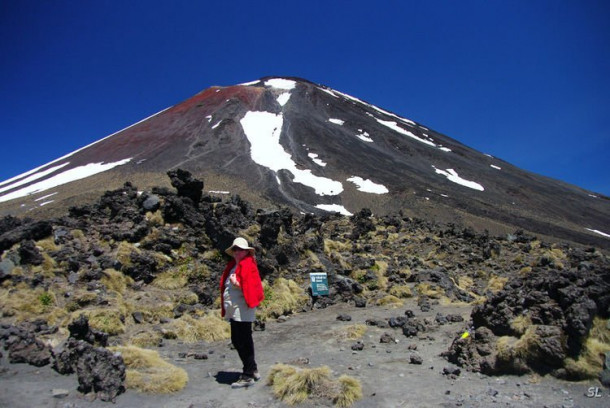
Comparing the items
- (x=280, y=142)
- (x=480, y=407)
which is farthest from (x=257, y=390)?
(x=280, y=142)

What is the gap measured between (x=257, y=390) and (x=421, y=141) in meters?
79.9

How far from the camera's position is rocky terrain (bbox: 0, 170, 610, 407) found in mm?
5770

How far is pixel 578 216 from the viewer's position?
58.2m

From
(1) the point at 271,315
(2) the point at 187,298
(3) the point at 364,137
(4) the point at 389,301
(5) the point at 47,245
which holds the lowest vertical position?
(1) the point at 271,315

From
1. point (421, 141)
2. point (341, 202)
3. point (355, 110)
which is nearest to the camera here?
point (341, 202)

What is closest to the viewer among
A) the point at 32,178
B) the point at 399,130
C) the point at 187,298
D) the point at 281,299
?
the point at 187,298

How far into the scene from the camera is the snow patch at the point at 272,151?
51778mm

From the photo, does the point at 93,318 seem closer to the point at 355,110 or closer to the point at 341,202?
the point at 341,202

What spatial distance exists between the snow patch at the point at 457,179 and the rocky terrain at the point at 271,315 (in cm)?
4413

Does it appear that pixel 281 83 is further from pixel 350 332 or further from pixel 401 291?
pixel 350 332

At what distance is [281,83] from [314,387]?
9858cm

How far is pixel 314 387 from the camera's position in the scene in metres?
5.77

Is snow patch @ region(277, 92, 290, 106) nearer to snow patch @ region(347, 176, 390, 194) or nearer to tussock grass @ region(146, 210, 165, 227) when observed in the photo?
snow patch @ region(347, 176, 390, 194)

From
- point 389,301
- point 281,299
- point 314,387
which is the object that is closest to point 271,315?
point 281,299
